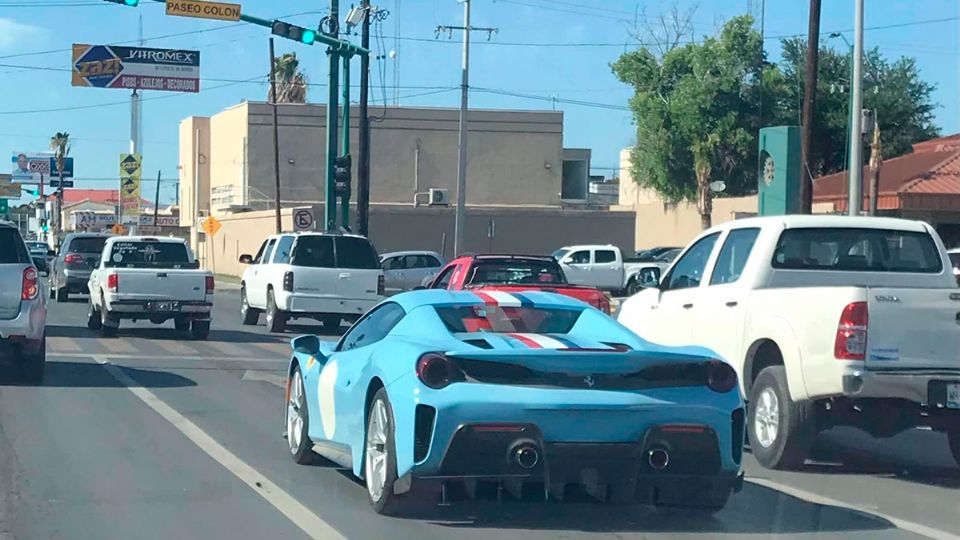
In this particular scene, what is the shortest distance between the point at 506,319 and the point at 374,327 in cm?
105

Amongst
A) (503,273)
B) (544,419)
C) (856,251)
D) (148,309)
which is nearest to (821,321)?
(856,251)

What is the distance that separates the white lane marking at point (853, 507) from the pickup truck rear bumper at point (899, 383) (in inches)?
31.3

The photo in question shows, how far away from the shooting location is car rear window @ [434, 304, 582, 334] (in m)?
8.98

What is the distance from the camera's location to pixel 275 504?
891cm

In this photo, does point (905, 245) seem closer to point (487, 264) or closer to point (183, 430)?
point (183, 430)

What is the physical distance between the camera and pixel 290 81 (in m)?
76.1

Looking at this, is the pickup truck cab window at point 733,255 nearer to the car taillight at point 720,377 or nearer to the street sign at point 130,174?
the car taillight at point 720,377

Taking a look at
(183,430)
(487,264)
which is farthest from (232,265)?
(183,430)

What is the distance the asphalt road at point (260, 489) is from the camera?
8.23 metres

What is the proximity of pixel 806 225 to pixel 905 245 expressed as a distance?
97 cm

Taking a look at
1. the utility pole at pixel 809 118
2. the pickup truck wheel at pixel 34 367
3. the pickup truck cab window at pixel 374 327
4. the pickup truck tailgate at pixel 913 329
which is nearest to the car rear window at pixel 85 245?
the utility pole at pixel 809 118

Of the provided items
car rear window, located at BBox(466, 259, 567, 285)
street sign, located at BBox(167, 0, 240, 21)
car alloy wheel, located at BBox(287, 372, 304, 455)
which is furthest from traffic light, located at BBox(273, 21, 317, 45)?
car alloy wheel, located at BBox(287, 372, 304, 455)

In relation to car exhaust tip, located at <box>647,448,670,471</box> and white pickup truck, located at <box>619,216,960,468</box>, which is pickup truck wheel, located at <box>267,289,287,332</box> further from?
car exhaust tip, located at <box>647,448,670,471</box>

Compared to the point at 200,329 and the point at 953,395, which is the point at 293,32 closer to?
the point at 200,329
